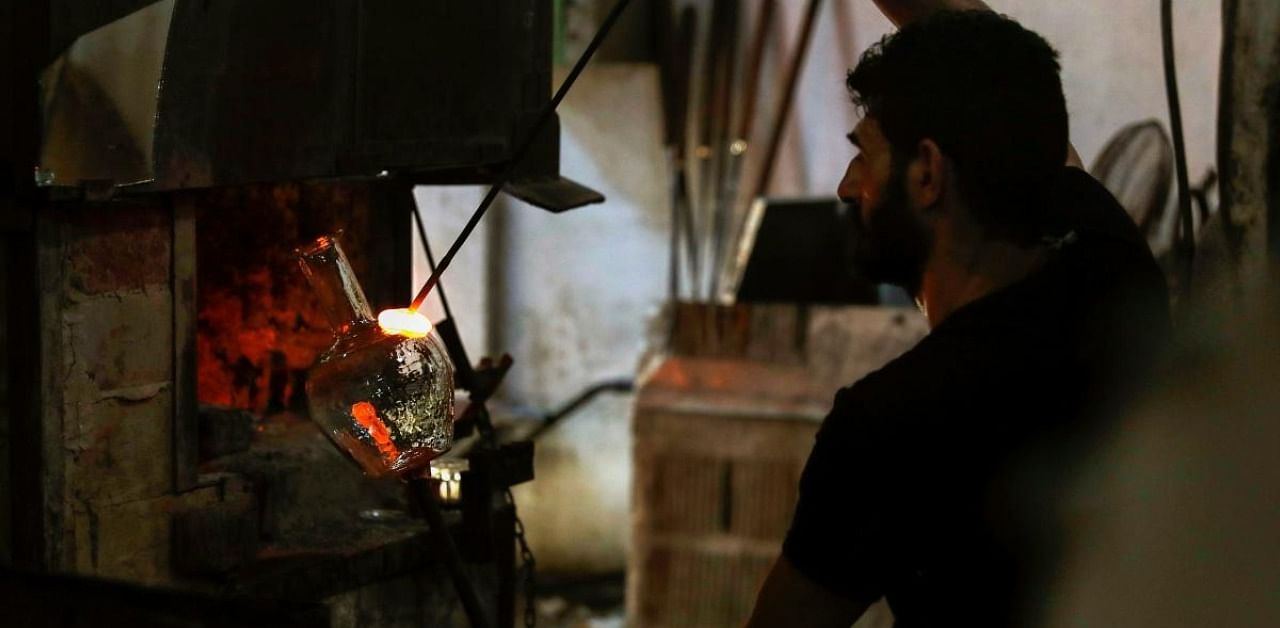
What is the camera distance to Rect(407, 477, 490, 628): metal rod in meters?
2.80

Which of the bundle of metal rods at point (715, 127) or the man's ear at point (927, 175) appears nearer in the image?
the man's ear at point (927, 175)

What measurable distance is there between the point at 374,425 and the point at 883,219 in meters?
0.84

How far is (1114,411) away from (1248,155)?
1228mm

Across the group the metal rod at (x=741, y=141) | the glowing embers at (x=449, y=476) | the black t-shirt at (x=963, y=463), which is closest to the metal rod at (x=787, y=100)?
the metal rod at (x=741, y=141)

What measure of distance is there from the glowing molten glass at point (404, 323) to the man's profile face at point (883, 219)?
67 centimetres

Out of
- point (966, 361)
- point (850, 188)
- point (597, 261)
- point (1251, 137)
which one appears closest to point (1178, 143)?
point (1251, 137)

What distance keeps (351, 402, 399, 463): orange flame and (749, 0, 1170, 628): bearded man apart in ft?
2.17

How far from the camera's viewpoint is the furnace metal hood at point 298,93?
2279 mm

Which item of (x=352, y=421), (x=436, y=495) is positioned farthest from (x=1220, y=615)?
(x=436, y=495)

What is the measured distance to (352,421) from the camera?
7.20ft

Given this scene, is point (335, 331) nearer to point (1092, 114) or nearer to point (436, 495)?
point (436, 495)

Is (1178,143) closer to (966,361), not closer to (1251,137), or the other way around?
(1251,137)

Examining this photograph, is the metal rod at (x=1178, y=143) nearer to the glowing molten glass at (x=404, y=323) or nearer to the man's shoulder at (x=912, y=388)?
the man's shoulder at (x=912, y=388)

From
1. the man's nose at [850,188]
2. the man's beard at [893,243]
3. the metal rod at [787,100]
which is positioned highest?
the metal rod at [787,100]
